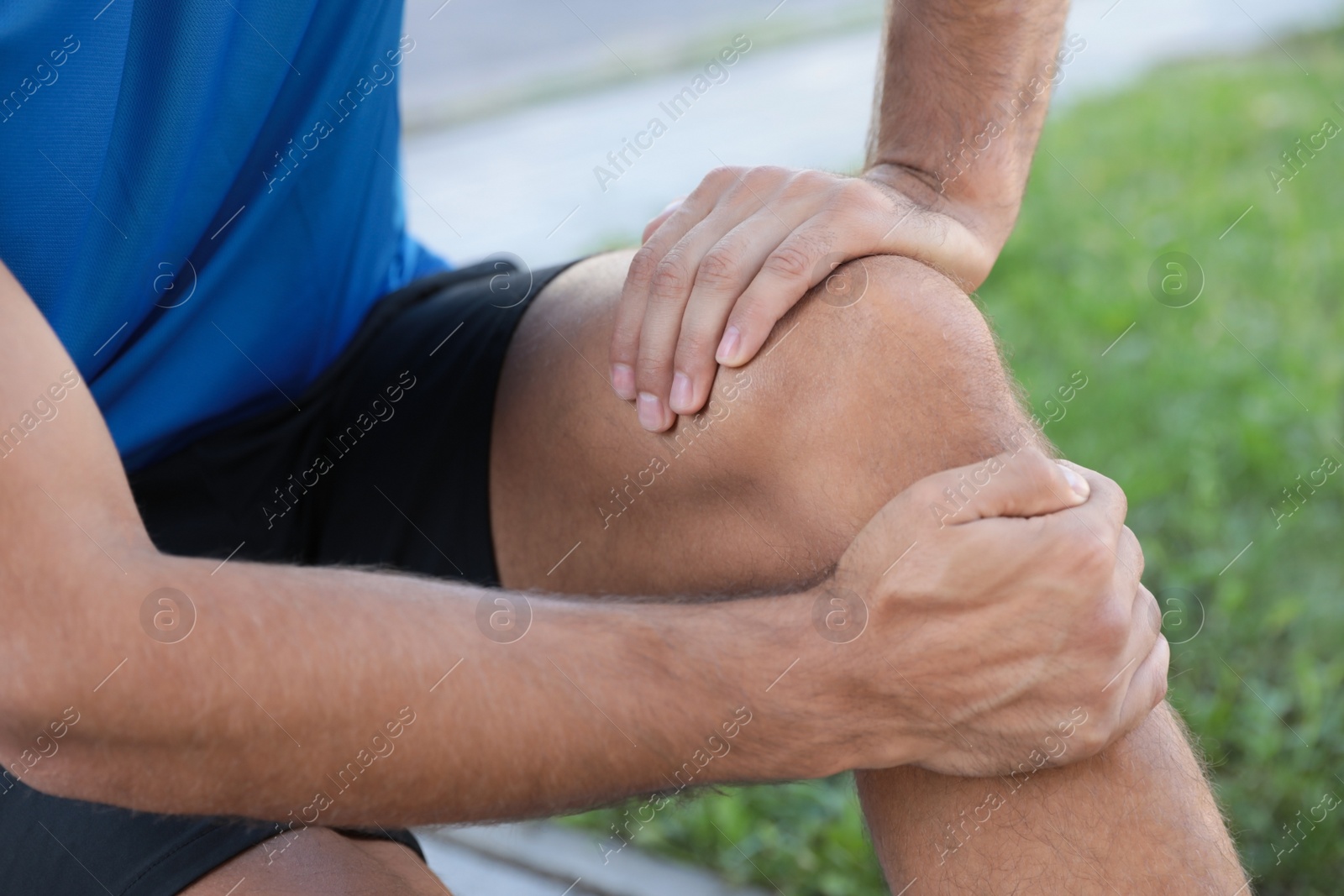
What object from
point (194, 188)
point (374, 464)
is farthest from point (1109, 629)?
point (194, 188)

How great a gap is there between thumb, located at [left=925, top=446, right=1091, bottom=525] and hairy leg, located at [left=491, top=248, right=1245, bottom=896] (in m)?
0.04

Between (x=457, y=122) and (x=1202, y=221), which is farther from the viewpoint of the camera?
(x=457, y=122)

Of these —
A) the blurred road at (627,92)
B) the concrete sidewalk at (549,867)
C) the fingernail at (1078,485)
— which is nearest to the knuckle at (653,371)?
the fingernail at (1078,485)

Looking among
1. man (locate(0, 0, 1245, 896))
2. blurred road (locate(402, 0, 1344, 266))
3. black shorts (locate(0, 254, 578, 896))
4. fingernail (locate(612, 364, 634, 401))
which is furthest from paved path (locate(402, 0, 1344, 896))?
fingernail (locate(612, 364, 634, 401))

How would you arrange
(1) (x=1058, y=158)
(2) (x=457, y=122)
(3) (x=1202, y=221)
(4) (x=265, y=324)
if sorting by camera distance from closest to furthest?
(4) (x=265, y=324), (3) (x=1202, y=221), (1) (x=1058, y=158), (2) (x=457, y=122)

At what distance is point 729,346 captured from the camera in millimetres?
1048

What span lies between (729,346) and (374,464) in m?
0.48

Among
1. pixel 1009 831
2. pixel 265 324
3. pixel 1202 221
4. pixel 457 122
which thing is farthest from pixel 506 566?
pixel 457 122

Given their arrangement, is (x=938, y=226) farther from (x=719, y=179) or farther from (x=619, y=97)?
(x=619, y=97)

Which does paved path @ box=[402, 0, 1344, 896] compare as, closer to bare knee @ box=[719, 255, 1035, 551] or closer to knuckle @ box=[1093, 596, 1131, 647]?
bare knee @ box=[719, 255, 1035, 551]

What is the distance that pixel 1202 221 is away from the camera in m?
3.46

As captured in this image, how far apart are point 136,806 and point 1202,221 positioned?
3305 mm

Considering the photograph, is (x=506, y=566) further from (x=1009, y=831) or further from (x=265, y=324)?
(x=1009, y=831)

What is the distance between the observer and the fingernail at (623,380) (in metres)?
1.14
